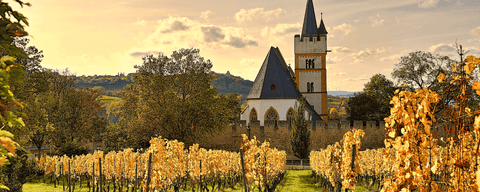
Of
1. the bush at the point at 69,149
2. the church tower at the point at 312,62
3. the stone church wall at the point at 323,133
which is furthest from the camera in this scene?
the church tower at the point at 312,62

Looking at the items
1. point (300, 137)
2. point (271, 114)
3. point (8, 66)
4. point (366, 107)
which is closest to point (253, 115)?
point (271, 114)

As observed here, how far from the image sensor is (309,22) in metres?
38.6

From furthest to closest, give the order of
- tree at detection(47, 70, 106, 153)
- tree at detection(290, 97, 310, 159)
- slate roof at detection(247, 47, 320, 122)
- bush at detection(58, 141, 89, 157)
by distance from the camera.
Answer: slate roof at detection(247, 47, 320, 122)
tree at detection(47, 70, 106, 153)
bush at detection(58, 141, 89, 157)
tree at detection(290, 97, 310, 159)

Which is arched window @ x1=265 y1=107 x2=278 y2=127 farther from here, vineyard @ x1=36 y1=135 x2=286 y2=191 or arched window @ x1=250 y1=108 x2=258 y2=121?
vineyard @ x1=36 y1=135 x2=286 y2=191

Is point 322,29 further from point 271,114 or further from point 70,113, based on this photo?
point 70,113

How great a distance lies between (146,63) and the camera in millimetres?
27609

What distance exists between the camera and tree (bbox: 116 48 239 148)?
2295 cm

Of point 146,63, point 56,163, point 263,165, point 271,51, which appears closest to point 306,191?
point 263,165

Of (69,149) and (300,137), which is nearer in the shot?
(300,137)

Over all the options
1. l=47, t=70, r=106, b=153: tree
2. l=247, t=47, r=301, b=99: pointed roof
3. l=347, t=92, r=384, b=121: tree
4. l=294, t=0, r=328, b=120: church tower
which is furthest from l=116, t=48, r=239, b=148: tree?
l=347, t=92, r=384, b=121: tree

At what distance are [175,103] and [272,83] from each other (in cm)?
1223

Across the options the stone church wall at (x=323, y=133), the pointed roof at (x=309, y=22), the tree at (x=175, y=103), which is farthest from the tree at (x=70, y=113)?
the pointed roof at (x=309, y=22)

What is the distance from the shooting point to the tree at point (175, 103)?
23.0 m

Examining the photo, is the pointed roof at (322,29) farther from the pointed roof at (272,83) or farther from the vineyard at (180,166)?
the vineyard at (180,166)
